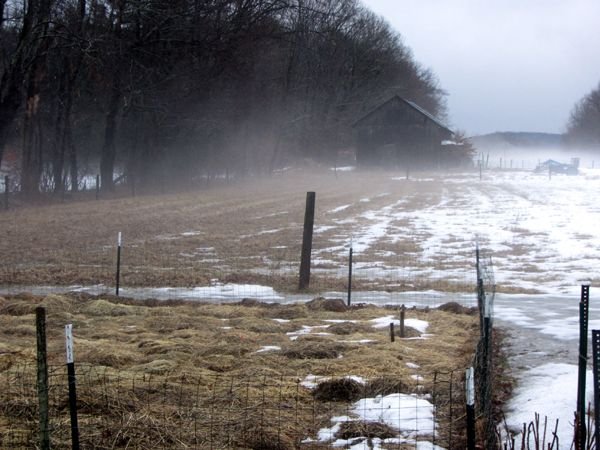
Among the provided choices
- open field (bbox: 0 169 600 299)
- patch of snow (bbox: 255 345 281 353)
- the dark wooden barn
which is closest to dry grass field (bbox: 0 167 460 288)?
open field (bbox: 0 169 600 299)

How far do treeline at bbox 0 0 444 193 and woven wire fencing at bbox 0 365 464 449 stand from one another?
1014 inches

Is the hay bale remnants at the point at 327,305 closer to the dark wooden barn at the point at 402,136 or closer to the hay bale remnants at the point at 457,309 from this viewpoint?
the hay bale remnants at the point at 457,309

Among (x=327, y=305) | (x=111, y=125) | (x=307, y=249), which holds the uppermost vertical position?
(x=111, y=125)

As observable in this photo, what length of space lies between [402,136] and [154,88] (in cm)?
3735

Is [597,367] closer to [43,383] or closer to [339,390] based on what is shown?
[339,390]

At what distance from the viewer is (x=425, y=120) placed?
77000 mm

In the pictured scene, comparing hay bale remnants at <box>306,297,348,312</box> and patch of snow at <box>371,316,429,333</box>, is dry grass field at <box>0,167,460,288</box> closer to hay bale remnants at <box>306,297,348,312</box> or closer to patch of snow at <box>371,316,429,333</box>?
hay bale remnants at <box>306,297,348,312</box>

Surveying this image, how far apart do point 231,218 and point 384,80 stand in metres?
67.8

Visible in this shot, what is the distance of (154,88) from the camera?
44000mm

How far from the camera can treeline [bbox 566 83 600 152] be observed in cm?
14262

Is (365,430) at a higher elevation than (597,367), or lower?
lower

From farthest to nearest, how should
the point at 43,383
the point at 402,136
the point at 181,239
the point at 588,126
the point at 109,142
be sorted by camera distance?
the point at 588,126 → the point at 402,136 → the point at 109,142 → the point at 181,239 → the point at 43,383

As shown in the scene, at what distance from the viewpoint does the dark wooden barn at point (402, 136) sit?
252 ft

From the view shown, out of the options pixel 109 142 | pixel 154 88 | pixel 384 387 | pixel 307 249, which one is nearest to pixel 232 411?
pixel 384 387
